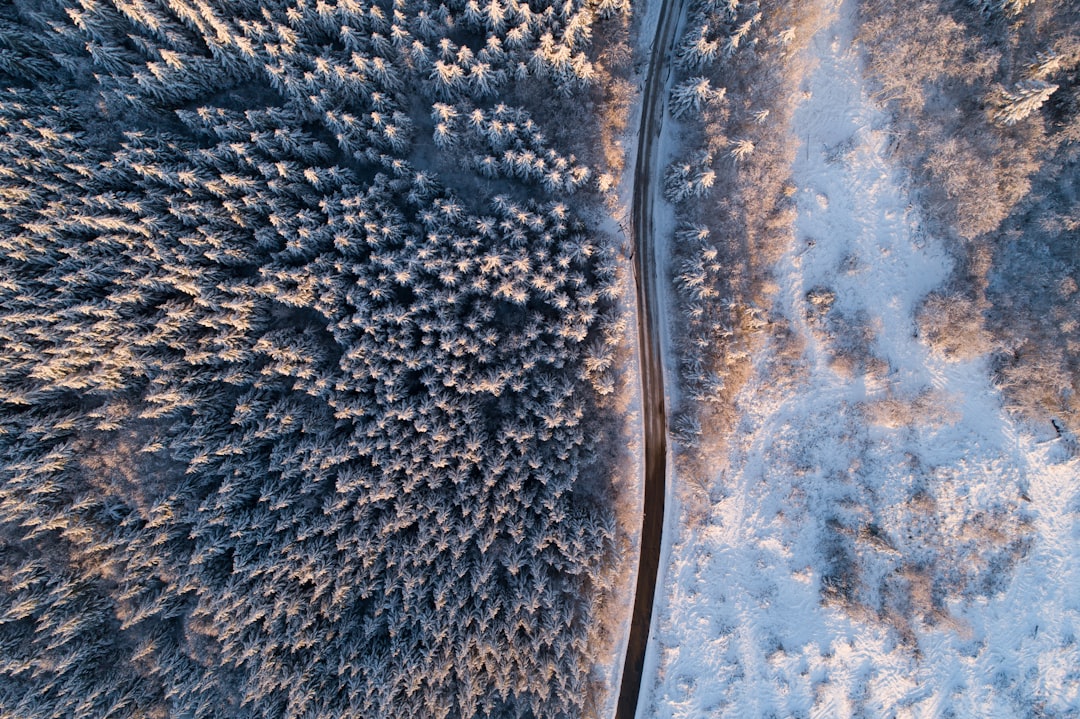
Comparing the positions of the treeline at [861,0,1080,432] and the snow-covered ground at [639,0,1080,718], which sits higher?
the treeline at [861,0,1080,432]

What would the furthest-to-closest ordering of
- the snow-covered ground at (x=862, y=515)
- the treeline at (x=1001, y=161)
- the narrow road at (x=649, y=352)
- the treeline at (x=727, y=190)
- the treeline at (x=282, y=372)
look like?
the narrow road at (x=649, y=352) < the treeline at (x=727, y=190) < the snow-covered ground at (x=862, y=515) < the treeline at (x=1001, y=161) < the treeline at (x=282, y=372)

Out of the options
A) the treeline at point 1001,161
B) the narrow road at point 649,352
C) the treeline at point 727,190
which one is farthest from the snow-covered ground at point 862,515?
the treeline at point 727,190

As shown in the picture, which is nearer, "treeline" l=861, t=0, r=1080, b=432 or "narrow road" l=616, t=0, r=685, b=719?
"treeline" l=861, t=0, r=1080, b=432

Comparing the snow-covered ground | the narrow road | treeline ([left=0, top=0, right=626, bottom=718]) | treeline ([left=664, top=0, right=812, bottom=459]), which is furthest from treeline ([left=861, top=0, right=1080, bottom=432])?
treeline ([left=0, top=0, right=626, bottom=718])

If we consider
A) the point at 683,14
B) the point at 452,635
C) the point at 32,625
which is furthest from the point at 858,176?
the point at 32,625

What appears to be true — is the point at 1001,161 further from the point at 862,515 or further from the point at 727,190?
the point at 862,515

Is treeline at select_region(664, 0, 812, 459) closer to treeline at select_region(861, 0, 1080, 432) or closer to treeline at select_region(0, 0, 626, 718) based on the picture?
treeline at select_region(861, 0, 1080, 432)

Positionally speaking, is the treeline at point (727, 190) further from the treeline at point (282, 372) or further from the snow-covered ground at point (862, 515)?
the treeline at point (282, 372)
